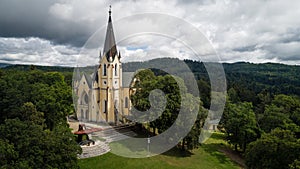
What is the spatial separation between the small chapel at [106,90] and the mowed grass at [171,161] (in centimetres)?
979

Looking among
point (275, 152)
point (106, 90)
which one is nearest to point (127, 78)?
point (106, 90)

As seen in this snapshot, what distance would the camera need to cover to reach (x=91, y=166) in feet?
63.0

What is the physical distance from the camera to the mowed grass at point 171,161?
1956cm

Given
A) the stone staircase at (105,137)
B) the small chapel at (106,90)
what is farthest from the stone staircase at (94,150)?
the small chapel at (106,90)

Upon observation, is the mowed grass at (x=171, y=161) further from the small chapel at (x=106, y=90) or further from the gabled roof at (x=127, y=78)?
→ the gabled roof at (x=127, y=78)

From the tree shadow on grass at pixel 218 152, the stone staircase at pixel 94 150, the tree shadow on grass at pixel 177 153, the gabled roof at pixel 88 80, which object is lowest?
the tree shadow on grass at pixel 218 152

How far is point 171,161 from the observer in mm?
21172

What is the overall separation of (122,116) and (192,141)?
11298 mm

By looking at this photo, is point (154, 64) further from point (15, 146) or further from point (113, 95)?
point (15, 146)

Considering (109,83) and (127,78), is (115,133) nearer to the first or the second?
(109,83)

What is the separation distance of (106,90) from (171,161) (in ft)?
43.9

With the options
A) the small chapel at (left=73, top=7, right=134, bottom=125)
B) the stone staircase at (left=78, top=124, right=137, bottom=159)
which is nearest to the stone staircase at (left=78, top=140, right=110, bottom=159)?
the stone staircase at (left=78, top=124, right=137, bottom=159)

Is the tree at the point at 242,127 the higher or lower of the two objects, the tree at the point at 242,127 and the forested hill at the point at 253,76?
the lower

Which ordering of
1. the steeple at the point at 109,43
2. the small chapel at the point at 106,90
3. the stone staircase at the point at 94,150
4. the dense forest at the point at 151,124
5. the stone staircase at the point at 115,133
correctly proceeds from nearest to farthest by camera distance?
1. the dense forest at the point at 151,124
2. the stone staircase at the point at 94,150
3. the stone staircase at the point at 115,133
4. the steeple at the point at 109,43
5. the small chapel at the point at 106,90
